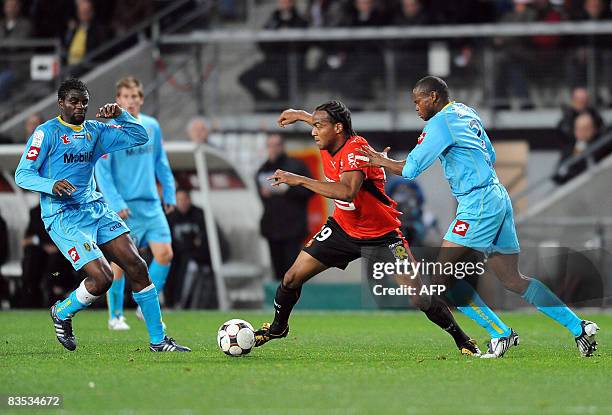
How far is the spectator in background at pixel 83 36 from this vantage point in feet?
64.3

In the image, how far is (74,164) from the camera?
32.3 ft

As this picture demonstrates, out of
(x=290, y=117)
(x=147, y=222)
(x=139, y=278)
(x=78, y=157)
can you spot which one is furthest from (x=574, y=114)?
(x=78, y=157)

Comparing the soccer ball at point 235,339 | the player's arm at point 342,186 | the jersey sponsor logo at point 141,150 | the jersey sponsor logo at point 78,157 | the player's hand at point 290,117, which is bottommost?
the soccer ball at point 235,339

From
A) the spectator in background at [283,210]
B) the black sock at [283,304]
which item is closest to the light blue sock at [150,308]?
the black sock at [283,304]

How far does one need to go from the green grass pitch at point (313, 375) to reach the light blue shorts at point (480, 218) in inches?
37.5

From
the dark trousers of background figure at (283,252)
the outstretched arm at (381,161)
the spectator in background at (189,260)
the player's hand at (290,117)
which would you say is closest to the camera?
the outstretched arm at (381,161)

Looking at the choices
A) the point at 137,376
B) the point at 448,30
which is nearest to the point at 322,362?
the point at 137,376

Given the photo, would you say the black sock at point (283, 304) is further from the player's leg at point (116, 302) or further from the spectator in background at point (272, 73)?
the spectator in background at point (272, 73)

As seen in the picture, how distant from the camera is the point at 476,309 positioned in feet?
31.8

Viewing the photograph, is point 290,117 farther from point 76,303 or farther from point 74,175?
point 76,303

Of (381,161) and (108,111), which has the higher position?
(108,111)

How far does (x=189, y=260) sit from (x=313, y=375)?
8990mm

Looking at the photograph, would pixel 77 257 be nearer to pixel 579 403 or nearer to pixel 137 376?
pixel 137 376

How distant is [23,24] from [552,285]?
10153 mm
